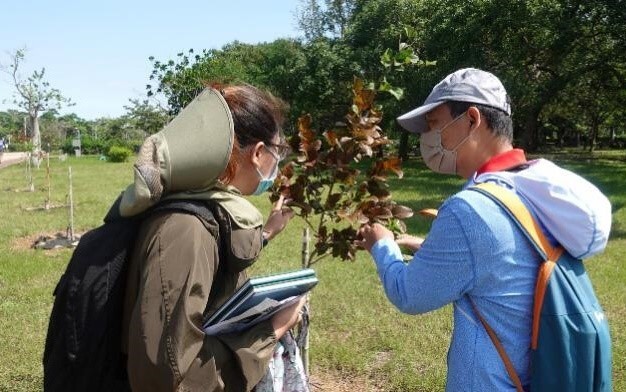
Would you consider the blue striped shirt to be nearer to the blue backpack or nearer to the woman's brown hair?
the blue backpack

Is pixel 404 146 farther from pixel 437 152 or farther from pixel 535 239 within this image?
pixel 535 239

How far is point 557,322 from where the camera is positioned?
60.6 inches

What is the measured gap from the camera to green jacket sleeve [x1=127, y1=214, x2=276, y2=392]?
1.39 m

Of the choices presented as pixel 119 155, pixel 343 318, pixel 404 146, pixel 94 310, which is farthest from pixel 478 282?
pixel 119 155

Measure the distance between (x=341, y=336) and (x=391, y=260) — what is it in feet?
12.4

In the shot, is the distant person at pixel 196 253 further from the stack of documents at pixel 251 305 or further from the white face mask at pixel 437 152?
the white face mask at pixel 437 152

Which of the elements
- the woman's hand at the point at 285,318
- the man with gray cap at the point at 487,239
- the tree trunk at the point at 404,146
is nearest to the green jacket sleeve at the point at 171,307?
the woman's hand at the point at 285,318

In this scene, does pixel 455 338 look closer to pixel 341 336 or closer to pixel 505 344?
pixel 505 344

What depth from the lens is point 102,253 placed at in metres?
1.47

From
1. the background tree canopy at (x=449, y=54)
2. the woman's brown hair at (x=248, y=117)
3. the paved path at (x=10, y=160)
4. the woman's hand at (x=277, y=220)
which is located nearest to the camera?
the woman's brown hair at (x=248, y=117)

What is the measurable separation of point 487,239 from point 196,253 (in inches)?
27.4

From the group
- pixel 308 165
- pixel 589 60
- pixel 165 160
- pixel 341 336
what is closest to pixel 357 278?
pixel 341 336

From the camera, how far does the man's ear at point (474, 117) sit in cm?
171

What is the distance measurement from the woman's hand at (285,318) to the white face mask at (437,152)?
1.90 ft
